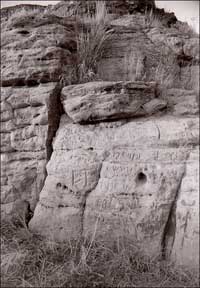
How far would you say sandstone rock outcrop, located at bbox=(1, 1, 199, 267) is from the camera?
3.28 m

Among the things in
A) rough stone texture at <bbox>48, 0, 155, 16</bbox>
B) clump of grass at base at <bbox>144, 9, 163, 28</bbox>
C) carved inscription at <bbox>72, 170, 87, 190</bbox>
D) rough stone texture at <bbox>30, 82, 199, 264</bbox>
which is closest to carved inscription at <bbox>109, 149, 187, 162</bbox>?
rough stone texture at <bbox>30, 82, 199, 264</bbox>

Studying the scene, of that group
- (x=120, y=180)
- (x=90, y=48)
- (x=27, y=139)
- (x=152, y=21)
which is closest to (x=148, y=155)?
(x=120, y=180)

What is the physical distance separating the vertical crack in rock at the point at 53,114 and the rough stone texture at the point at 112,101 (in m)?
0.24

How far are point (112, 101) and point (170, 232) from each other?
1.39 meters

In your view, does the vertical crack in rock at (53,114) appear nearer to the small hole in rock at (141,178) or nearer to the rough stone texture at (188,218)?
the small hole in rock at (141,178)

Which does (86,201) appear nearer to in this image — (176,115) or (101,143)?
(101,143)

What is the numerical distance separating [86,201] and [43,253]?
641 mm

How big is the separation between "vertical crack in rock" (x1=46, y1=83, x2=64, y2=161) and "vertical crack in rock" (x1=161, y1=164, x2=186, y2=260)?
1457 mm

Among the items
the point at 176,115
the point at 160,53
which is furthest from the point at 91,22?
the point at 176,115

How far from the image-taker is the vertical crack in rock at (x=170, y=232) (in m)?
3.26

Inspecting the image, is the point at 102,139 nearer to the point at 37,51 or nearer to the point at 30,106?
the point at 30,106

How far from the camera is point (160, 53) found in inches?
180

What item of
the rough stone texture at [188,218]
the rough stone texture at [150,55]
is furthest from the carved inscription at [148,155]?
the rough stone texture at [150,55]

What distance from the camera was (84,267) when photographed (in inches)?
119
